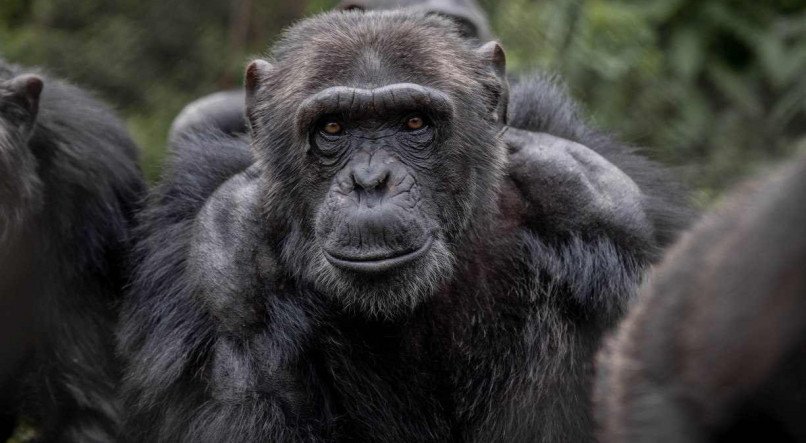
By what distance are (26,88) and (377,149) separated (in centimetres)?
201

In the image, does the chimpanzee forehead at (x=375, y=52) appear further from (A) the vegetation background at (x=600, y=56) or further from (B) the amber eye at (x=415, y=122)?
(A) the vegetation background at (x=600, y=56)

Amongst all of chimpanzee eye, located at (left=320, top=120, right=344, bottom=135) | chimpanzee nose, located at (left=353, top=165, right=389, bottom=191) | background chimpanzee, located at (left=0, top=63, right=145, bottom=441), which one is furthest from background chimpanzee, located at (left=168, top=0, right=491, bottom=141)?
chimpanzee nose, located at (left=353, top=165, right=389, bottom=191)

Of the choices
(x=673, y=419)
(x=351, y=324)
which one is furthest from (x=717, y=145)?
(x=673, y=419)

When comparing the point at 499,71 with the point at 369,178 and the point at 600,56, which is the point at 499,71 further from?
the point at 600,56

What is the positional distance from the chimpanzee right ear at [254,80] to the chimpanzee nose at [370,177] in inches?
33.4

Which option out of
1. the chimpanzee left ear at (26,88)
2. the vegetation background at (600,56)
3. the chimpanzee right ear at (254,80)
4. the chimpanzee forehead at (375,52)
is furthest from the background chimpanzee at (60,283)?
the vegetation background at (600,56)

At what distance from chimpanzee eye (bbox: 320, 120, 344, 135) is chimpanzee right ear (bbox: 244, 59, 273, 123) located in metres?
0.54

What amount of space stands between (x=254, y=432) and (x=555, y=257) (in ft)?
4.71

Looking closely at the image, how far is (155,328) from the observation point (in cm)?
516

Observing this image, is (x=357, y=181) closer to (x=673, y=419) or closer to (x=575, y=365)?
(x=575, y=365)

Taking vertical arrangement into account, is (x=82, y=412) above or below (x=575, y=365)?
below

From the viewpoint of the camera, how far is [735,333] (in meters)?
2.48

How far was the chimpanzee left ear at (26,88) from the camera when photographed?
5551mm

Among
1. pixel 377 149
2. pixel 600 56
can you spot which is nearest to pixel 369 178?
pixel 377 149
